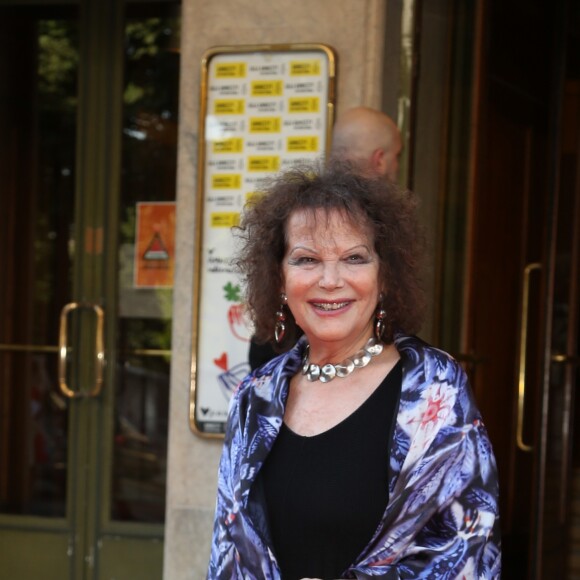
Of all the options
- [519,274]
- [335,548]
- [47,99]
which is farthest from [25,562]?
[335,548]

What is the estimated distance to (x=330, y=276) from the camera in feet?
8.64

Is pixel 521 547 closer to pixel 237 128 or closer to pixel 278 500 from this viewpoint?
pixel 237 128

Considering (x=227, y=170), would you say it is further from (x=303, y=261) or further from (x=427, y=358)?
(x=427, y=358)

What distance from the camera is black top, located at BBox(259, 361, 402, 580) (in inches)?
98.1

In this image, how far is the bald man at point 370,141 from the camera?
387cm

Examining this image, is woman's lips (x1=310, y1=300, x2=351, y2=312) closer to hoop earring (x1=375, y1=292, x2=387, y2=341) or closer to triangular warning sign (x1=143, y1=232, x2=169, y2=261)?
hoop earring (x1=375, y1=292, x2=387, y2=341)

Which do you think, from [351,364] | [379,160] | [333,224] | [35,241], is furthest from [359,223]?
[35,241]

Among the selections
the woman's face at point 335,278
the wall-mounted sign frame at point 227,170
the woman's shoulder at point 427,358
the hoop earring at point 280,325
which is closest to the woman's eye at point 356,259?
the woman's face at point 335,278

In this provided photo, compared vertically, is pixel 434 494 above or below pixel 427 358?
below

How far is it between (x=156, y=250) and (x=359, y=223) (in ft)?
9.93

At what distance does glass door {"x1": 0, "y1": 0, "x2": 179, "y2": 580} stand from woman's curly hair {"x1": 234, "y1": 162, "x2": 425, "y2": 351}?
2765 millimetres

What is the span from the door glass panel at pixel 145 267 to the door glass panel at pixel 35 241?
0.95 ft

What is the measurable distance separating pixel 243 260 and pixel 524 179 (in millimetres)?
3851

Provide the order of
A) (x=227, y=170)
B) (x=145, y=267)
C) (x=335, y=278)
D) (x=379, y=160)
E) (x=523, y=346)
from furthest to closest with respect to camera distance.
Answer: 1. (x=523, y=346)
2. (x=145, y=267)
3. (x=227, y=170)
4. (x=379, y=160)
5. (x=335, y=278)
